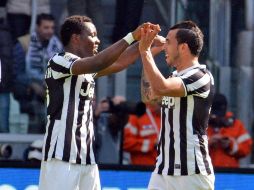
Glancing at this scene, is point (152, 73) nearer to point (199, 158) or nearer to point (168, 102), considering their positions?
point (168, 102)

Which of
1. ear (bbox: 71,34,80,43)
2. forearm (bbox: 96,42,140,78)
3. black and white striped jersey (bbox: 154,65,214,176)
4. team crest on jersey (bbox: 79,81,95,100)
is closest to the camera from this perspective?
black and white striped jersey (bbox: 154,65,214,176)

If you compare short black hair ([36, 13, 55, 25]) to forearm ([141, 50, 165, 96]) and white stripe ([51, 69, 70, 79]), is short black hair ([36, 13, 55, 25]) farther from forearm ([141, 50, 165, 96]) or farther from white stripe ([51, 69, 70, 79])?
forearm ([141, 50, 165, 96])

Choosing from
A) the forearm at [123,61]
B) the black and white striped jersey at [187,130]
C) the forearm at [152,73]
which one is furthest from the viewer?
the forearm at [123,61]

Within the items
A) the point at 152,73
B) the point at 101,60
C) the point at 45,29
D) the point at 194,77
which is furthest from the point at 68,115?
the point at 45,29

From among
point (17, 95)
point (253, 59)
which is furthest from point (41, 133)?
point (253, 59)

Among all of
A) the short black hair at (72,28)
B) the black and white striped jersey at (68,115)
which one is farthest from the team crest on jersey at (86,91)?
the short black hair at (72,28)

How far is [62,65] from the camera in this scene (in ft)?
21.9

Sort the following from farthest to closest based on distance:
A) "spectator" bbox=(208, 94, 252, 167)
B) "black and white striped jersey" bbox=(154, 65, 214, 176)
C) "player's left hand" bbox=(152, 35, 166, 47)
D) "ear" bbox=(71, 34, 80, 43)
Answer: "spectator" bbox=(208, 94, 252, 167)
"player's left hand" bbox=(152, 35, 166, 47)
"ear" bbox=(71, 34, 80, 43)
"black and white striped jersey" bbox=(154, 65, 214, 176)

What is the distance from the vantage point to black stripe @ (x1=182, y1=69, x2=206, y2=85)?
Result: 6587 millimetres

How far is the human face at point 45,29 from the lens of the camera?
9086mm

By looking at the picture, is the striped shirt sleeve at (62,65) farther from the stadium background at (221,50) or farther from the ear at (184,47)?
the stadium background at (221,50)

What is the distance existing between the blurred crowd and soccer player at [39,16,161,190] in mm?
2231

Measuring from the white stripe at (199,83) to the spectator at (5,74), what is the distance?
272 centimetres

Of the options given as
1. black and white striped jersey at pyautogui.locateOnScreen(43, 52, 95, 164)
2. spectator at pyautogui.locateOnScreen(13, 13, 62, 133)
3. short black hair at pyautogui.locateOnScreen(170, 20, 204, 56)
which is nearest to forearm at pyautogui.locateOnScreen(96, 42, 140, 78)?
black and white striped jersey at pyautogui.locateOnScreen(43, 52, 95, 164)
